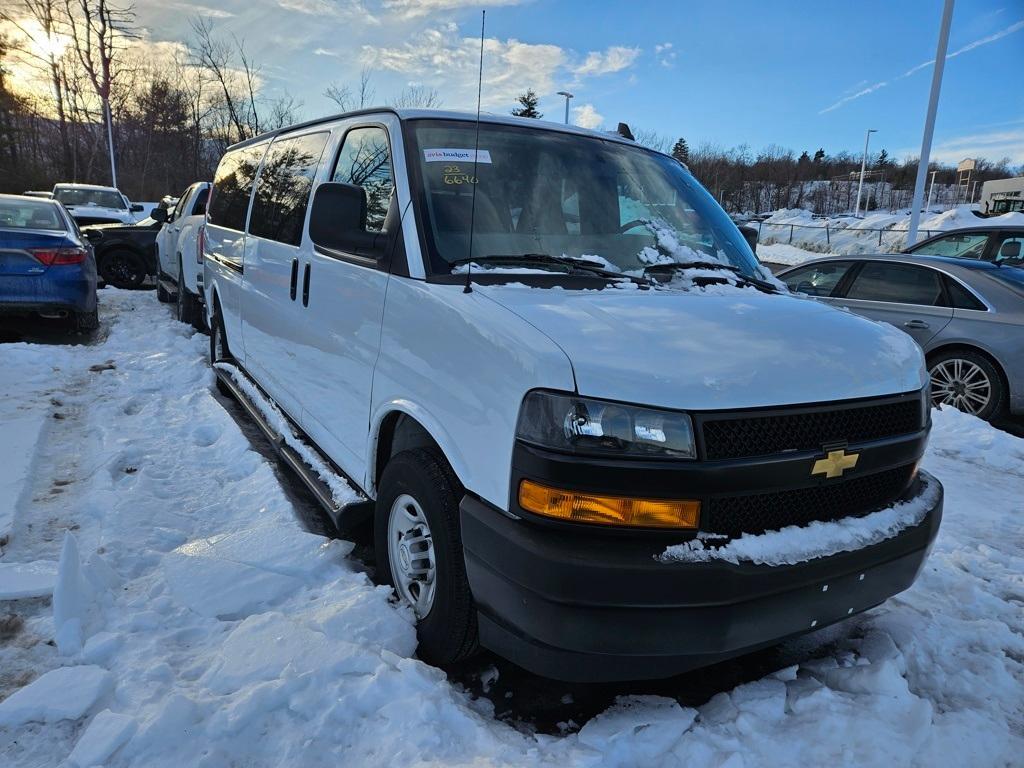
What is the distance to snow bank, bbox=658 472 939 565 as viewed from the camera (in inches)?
75.5

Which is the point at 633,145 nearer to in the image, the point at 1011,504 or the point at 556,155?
the point at 556,155

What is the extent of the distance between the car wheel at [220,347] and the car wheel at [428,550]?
3937 mm

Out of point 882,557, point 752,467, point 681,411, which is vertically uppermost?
point 681,411

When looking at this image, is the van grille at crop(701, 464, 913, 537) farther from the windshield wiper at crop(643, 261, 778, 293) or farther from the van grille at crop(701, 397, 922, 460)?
the windshield wiper at crop(643, 261, 778, 293)

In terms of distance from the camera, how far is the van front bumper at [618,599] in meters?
1.86

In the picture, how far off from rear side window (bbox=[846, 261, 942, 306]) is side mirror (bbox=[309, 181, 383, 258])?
631cm

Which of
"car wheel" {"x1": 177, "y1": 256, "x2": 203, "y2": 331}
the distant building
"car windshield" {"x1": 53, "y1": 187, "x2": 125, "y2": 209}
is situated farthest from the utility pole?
the distant building

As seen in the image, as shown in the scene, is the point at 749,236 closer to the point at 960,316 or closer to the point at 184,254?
the point at 960,316

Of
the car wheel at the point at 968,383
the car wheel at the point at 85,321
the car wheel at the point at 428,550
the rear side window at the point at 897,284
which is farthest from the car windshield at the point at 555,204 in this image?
the car wheel at the point at 85,321

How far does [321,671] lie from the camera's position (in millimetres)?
2254

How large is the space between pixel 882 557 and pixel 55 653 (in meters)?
2.92

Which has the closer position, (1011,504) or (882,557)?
(882,557)

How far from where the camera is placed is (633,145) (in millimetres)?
3703

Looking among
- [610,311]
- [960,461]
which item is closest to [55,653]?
[610,311]
